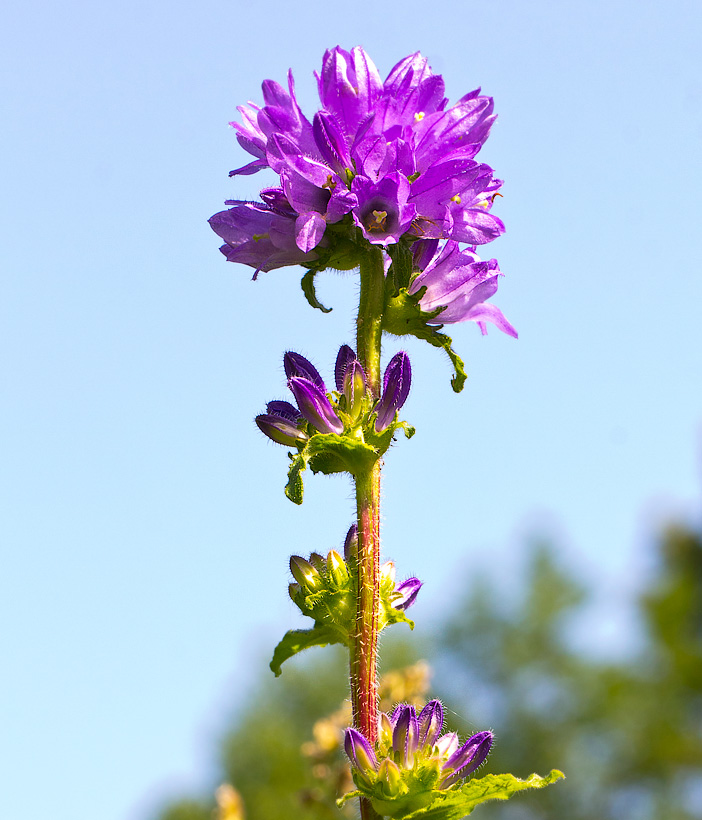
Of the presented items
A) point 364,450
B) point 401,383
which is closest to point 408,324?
point 401,383

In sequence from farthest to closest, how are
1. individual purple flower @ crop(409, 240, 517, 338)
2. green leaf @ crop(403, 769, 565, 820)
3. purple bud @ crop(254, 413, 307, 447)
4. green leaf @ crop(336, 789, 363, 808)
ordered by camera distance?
individual purple flower @ crop(409, 240, 517, 338) → purple bud @ crop(254, 413, 307, 447) → green leaf @ crop(403, 769, 565, 820) → green leaf @ crop(336, 789, 363, 808)

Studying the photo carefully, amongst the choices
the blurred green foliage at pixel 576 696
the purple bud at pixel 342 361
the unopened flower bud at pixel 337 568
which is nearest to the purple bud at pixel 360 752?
the unopened flower bud at pixel 337 568

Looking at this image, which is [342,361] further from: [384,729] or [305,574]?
[384,729]

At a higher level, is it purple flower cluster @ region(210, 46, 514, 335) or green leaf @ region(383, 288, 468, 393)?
purple flower cluster @ region(210, 46, 514, 335)

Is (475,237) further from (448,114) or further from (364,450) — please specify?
(364,450)

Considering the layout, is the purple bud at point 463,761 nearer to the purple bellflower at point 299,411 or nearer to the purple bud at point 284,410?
the purple bellflower at point 299,411

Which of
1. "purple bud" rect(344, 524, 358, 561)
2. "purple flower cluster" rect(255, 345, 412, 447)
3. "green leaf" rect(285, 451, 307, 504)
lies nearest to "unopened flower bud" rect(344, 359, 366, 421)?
"purple flower cluster" rect(255, 345, 412, 447)

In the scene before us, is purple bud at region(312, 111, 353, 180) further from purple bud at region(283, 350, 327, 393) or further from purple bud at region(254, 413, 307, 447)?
purple bud at region(254, 413, 307, 447)
